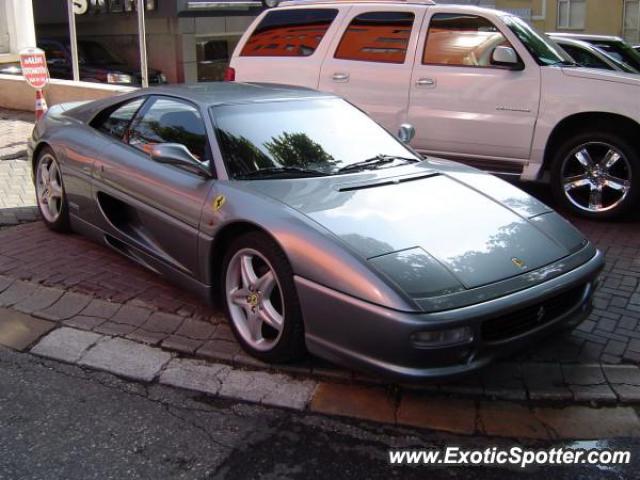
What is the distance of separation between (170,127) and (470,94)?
119 inches

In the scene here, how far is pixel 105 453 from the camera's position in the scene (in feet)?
9.90

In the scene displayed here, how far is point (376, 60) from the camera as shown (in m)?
7.00

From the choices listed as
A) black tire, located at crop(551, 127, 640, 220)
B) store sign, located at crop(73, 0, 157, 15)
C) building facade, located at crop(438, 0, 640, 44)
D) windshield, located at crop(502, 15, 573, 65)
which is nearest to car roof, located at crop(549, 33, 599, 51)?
windshield, located at crop(502, 15, 573, 65)

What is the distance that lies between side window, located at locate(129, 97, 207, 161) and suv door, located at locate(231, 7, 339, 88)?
266 centimetres

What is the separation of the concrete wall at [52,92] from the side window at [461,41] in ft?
16.3

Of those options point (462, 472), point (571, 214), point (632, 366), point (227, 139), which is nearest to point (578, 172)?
point (571, 214)

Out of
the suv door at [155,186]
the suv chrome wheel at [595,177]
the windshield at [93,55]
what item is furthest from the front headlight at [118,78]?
the suv chrome wheel at [595,177]

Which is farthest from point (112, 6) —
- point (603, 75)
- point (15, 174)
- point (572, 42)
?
point (603, 75)

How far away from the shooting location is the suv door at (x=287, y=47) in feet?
24.0

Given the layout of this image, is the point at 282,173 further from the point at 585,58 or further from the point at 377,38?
the point at 585,58

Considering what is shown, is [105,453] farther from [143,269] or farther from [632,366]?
[632,366]

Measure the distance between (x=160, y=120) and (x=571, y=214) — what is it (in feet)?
11.8

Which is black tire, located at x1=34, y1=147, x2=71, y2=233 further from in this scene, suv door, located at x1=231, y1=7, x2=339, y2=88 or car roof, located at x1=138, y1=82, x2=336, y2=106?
suv door, located at x1=231, y1=7, x2=339, y2=88

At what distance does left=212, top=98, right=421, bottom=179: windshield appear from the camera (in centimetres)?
416
